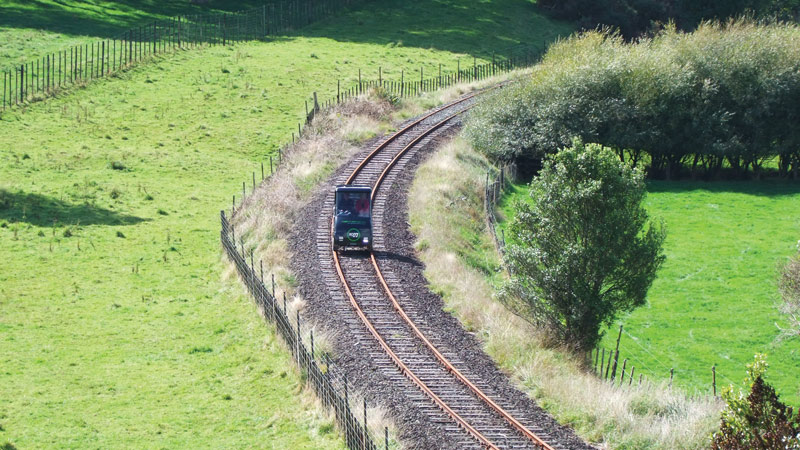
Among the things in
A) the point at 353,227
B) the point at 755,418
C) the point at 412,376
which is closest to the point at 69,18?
the point at 353,227

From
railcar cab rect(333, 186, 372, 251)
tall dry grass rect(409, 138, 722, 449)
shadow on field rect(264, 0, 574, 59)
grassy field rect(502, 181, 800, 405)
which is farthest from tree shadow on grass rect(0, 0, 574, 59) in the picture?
railcar cab rect(333, 186, 372, 251)

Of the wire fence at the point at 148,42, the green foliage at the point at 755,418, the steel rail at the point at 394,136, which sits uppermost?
the wire fence at the point at 148,42

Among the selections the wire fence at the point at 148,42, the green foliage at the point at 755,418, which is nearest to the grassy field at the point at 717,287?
the green foliage at the point at 755,418

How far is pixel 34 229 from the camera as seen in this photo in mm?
44188

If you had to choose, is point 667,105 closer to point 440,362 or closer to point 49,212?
point 49,212

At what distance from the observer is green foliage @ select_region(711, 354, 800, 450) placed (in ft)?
53.5

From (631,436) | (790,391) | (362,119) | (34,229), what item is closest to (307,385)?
(631,436)

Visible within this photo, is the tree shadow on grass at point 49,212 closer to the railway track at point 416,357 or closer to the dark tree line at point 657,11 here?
the railway track at point 416,357

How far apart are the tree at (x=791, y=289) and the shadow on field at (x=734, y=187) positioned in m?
22.1

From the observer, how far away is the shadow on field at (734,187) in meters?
60.2

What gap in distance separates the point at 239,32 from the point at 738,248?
48.3 metres

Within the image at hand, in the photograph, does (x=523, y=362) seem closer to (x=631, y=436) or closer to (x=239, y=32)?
(x=631, y=436)

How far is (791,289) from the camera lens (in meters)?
36.9

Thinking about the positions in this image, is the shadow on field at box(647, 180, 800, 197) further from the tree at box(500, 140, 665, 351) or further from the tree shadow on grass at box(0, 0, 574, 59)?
the tree at box(500, 140, 665, 351)
